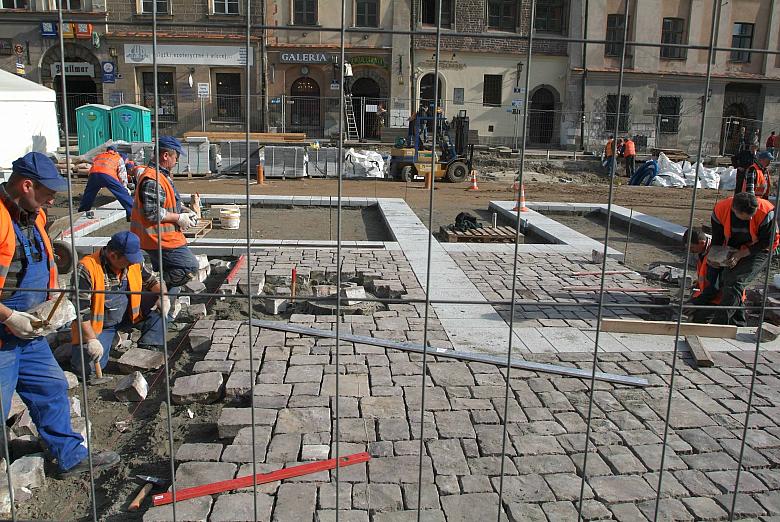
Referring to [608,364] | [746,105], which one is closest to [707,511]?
[608,364]

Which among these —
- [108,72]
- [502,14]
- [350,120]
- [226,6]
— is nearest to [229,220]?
[350,120]

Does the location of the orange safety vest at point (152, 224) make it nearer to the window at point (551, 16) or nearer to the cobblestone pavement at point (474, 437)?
the cobblestone pavement at point (474, 437)

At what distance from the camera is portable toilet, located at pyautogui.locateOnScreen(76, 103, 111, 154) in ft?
71.9

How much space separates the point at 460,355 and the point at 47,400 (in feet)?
10.4

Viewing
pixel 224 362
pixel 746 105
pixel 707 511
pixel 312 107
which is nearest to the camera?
pixel 707 511

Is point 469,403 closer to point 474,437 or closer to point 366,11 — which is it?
point 474,437

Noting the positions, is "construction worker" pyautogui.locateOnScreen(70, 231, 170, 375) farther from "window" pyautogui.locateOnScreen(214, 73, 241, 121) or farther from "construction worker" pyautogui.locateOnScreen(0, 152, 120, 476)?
"window" pyautogui.locateOnScreen(214, 73, 241, 121)

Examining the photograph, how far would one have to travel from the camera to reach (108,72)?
28.1 m

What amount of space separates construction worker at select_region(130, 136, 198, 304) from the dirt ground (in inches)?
146

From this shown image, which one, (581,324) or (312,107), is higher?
(312,107)

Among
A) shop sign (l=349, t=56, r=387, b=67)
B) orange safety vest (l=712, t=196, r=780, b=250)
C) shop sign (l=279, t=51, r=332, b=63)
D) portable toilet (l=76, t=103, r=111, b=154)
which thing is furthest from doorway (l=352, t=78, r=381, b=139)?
orange safety vest (l=712, t=196, r=780, b=250)

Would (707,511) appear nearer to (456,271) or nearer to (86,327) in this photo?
(86,327)

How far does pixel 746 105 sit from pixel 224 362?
35.3 meters

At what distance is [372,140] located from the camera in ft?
85.8
